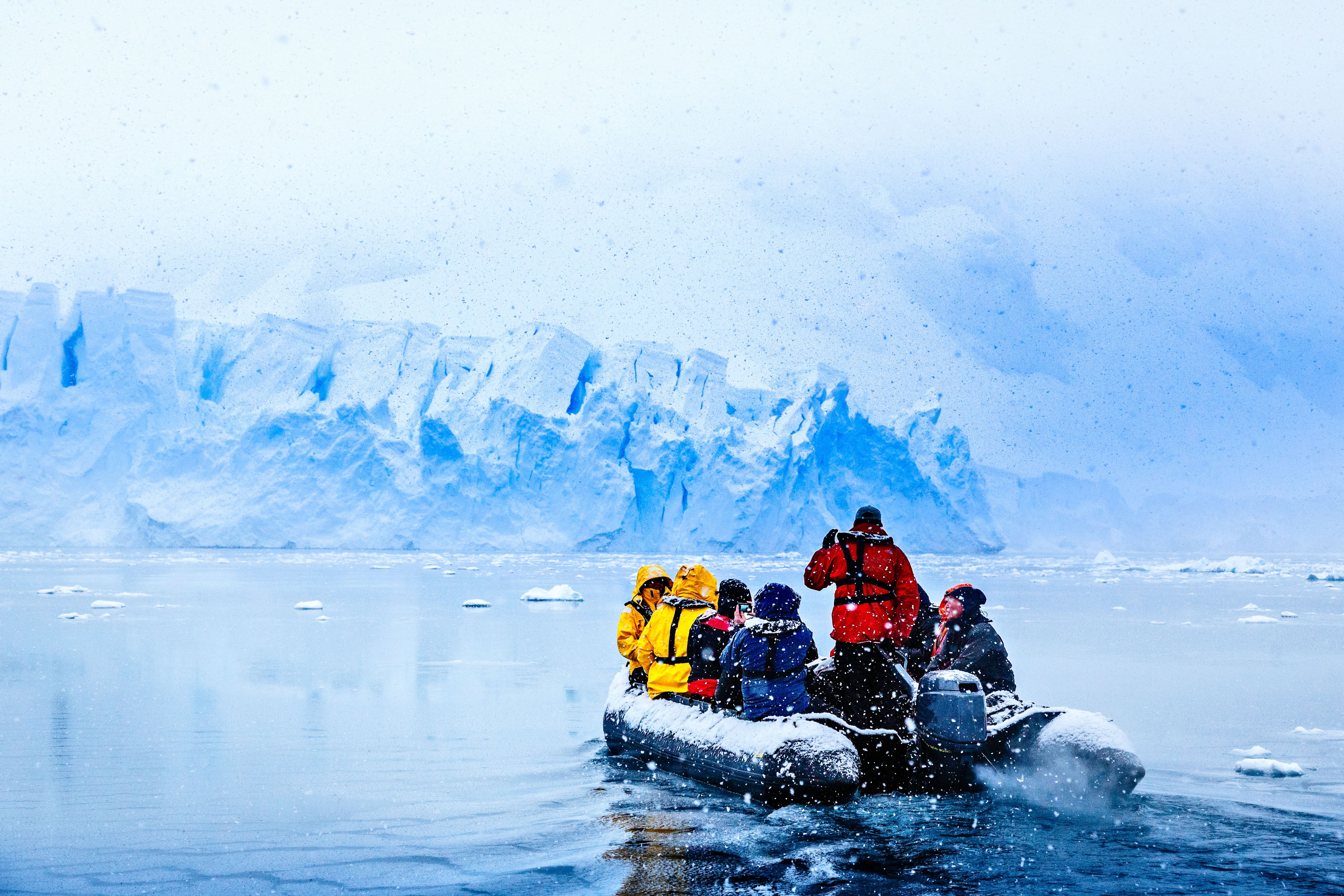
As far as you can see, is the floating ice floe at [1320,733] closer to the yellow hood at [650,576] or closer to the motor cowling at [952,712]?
the motor cowling at [952,712]

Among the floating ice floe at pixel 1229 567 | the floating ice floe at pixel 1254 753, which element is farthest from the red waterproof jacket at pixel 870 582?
the floating ice floe at pixel 1229 567

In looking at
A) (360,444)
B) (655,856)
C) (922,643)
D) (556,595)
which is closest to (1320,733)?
(922,643)

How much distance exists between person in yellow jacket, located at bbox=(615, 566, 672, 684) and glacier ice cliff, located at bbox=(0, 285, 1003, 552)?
34.1 metres

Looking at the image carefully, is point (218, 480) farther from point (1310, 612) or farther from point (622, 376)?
point (1310, 612)

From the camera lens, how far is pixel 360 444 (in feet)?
136

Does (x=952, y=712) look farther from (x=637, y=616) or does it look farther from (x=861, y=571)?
(x=637, y=616)

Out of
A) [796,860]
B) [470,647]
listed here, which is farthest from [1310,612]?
[796,860]

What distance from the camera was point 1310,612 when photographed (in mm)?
22969

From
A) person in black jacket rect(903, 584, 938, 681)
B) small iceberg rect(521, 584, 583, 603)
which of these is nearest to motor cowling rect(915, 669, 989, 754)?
person in black jacket rect(903, 584, 938, 681)

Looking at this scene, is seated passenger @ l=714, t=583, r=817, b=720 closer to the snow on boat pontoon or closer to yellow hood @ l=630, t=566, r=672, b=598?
the snow on boat pontoon

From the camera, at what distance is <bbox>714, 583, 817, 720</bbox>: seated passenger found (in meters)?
6.05

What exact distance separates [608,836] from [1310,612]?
70.7ft

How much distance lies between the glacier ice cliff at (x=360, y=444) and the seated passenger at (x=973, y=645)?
35.5 meters

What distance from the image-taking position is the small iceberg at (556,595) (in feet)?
78.7
